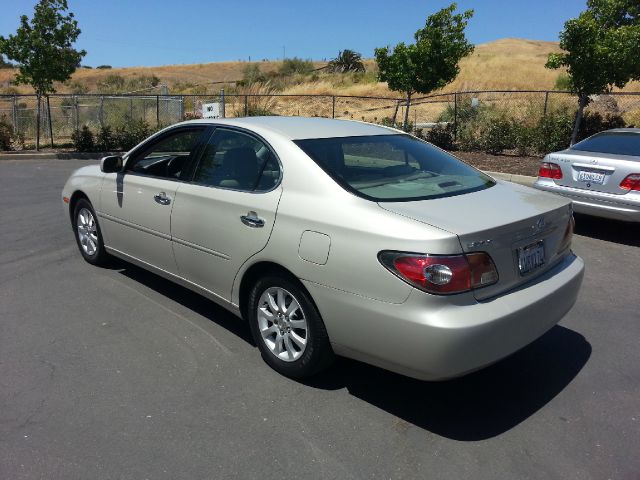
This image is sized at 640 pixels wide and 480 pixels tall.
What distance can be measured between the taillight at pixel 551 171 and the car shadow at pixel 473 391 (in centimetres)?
419

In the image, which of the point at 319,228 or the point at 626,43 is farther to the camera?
the point at 626,43

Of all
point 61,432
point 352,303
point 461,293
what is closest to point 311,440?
point 352,303

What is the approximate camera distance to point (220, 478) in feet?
9.00

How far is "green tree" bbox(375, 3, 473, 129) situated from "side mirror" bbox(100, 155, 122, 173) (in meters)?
13.9

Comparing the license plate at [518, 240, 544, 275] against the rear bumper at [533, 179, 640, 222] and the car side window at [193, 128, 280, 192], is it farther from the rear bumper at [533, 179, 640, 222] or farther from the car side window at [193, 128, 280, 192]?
the rear bumper at [533, 179, 640, 222]

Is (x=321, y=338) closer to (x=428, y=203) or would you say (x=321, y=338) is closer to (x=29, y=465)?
(x=428, y=203)

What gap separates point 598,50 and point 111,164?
12.2 m

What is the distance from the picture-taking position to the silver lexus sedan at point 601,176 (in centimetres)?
706

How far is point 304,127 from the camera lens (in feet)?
14.0

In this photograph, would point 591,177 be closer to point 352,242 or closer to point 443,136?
point 352,242

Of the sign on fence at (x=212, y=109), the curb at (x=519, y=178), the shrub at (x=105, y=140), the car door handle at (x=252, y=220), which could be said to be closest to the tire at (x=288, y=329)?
the car door handle at (x=252, y=220)

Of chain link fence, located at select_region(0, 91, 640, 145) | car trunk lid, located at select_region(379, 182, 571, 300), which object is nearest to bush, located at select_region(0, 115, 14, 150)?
chain link fence, located at select_region(0, 91, 640, 145)

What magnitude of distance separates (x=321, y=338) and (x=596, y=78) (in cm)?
1303

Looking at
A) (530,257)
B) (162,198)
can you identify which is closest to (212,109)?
(162,198)
